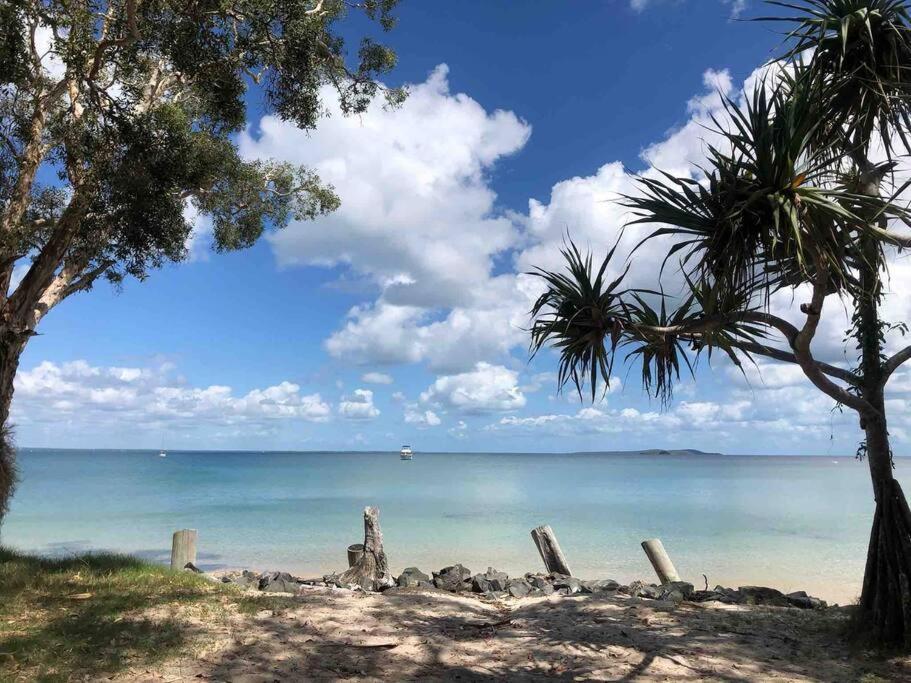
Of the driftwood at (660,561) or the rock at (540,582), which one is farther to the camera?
the driftwood at (660,561)

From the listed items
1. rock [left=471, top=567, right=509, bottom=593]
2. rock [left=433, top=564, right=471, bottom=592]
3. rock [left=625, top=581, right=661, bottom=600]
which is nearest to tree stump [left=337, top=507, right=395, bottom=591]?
rock [left=433, top=564, right=471, bottom=592]

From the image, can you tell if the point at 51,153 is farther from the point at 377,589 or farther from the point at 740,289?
the point at 740,289

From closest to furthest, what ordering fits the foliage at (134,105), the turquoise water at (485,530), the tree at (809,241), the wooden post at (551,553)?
the tree at (809,241), the foliage at (134,105), the wooden post at (551,553), the turquoise water at (485,530)

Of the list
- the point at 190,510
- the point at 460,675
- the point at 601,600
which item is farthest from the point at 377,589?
the point at 190,510

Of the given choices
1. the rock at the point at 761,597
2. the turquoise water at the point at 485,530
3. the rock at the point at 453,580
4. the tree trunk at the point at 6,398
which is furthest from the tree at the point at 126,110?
the rock at the point at 761,597

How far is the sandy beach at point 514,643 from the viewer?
203 inches

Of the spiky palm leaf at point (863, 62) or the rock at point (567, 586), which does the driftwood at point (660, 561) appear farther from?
the spiky palm leaf at point (863, 62)

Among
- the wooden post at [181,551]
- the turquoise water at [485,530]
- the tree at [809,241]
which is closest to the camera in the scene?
the tree at [809,241]

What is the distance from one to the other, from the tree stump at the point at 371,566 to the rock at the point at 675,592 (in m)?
Answer: 3.85

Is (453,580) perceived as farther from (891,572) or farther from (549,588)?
(891,572)

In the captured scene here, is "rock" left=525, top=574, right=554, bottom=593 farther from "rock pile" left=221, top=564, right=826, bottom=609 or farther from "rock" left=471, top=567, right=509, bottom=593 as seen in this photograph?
"rock" left=471, top=567, right=509, bottom=593

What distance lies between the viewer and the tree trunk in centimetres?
846

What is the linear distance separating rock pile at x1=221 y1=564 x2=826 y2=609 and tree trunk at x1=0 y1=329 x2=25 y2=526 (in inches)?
130

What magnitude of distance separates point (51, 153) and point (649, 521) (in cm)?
2545
